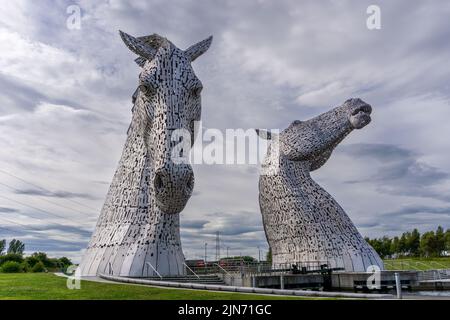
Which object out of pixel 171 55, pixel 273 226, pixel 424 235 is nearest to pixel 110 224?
pixel 171 55

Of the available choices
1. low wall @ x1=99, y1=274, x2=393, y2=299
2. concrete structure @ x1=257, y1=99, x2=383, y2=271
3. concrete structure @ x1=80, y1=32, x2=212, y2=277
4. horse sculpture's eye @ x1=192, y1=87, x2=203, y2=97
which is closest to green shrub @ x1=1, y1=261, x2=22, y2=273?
concrete structure @ x1=80, y1=32, x2=212, y2=277

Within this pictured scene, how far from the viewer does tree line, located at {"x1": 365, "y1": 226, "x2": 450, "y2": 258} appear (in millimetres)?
54094

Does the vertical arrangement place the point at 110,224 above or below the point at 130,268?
above

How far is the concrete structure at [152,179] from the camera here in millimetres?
12172

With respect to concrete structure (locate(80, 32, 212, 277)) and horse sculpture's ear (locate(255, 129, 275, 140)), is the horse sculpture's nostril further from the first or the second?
horse sculpture's ear (locate(255, 129, 275, 140))

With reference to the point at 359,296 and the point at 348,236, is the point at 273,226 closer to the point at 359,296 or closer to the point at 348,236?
the point at 348,236

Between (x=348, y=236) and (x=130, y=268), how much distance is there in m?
13.4

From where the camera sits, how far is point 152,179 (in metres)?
14.1

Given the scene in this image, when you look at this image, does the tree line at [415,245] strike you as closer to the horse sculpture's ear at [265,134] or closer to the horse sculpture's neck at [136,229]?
the horse sculpture's ear at [265,134]

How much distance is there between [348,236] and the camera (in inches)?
882

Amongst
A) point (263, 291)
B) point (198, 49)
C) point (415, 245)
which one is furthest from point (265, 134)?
point (415, 245)

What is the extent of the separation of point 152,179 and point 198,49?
5.17 metres

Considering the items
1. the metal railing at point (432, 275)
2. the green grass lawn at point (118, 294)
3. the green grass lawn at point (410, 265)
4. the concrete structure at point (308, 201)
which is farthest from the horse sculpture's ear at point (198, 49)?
the green grass lawn at point (410, 265)
